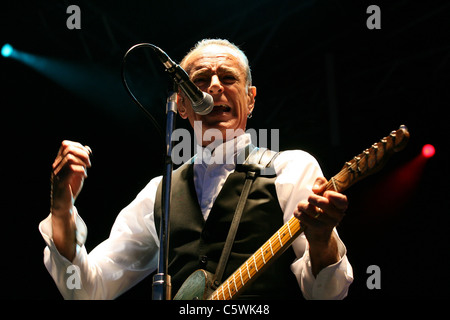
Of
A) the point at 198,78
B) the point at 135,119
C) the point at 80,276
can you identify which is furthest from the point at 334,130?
the point at 80,276

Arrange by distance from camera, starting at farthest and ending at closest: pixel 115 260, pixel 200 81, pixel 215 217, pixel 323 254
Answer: pixel 200 81
pixel 115 260
pixel 215 217
pixel 323 254

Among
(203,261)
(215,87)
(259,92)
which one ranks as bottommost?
(203,261)

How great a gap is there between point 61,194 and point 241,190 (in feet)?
2.50

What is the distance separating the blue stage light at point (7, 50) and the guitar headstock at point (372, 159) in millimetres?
4026

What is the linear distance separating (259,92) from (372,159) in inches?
166

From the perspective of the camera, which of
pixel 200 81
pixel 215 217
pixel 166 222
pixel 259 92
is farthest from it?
pixel 259 92

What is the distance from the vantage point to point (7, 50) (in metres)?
4.54

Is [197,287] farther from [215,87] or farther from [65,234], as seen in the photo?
[215,87]

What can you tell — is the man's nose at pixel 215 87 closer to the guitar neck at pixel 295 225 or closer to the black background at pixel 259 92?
the guitar neck at pixel 295 225

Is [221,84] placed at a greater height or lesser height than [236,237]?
greater

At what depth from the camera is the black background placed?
4566 millimetres

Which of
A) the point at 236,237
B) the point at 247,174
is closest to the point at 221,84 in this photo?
the point at 247,174

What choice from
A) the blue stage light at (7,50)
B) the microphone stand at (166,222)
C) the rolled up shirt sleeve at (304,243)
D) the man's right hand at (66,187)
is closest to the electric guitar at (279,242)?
the rolled up shirt sleeve at (304,243)

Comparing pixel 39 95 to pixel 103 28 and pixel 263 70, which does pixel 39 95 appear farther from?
pixel 263 70
